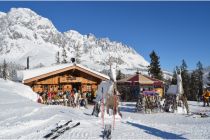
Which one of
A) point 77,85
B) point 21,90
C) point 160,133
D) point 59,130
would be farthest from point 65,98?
point 59,130

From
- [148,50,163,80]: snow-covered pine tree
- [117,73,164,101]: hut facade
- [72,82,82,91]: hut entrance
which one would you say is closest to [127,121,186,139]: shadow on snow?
[72,82,82,91]: hut entrance

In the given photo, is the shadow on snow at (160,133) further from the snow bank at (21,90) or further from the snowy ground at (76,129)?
the snow bank at (21,90)

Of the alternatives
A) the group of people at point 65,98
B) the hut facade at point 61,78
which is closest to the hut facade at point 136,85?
the hut facade at point 61,78

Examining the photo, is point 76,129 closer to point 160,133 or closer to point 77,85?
point 160,133

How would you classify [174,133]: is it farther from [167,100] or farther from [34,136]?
[167,100]

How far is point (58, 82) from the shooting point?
35438 millimetres

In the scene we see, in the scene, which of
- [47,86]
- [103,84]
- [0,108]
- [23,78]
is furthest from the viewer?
[47,86]

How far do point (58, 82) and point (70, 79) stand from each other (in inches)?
43.2

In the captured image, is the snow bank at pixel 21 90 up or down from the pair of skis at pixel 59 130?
up

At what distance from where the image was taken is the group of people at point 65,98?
30.4m

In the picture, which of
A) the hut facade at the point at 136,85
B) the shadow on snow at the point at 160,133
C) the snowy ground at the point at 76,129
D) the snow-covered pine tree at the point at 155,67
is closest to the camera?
the snowy ground at the point at 76,129

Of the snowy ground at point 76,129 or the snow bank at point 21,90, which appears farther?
the snow bank at point 21,90

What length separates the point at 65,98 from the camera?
31000mm

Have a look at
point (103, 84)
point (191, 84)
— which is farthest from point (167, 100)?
point (191, 84)
